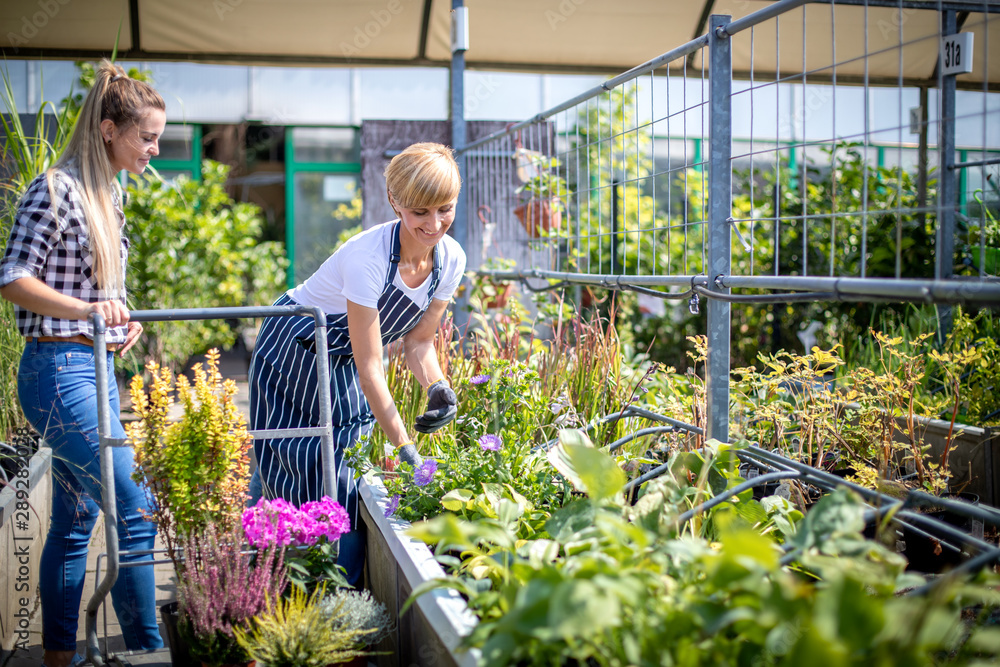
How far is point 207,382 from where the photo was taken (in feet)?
5.00

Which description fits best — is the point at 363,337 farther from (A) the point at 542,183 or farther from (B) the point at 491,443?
(A) the point at 542,183

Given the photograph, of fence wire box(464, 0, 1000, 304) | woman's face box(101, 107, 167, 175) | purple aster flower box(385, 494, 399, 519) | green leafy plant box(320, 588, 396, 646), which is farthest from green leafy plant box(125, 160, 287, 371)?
green leafy plant box(320, 588, 396, 646)

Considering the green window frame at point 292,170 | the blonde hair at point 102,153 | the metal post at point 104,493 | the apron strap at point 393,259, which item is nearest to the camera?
the metal post at point 104,493

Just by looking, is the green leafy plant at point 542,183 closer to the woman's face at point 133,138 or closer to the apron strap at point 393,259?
the apron strap at point 393,259

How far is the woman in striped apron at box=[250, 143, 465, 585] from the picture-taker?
1.89 m

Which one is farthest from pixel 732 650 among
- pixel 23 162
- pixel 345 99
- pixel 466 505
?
pixel 345 99

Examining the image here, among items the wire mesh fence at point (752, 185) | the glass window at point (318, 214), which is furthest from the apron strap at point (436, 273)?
the glass window at point (318, 214)

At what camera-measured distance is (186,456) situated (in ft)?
4.83

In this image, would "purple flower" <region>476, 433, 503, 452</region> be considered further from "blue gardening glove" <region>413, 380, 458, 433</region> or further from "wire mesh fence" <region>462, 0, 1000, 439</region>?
"wire mesh fence" <region>462, 0, 1000, 439</region>

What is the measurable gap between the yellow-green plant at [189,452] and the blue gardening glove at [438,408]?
49 centimetres

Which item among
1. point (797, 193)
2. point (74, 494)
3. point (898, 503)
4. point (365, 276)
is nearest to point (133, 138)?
point (365, 276)

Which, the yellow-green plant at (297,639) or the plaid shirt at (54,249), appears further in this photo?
the plaid shirt at (54,249)

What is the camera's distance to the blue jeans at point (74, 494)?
1.83 m

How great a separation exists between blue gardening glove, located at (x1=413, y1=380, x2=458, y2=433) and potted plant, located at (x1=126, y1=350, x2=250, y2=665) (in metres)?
0.49
